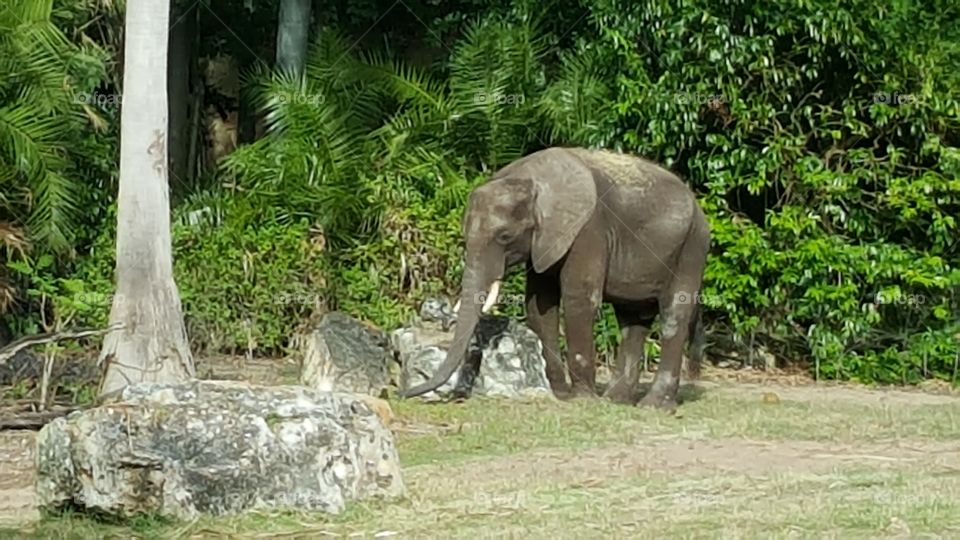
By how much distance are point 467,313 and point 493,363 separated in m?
0.90

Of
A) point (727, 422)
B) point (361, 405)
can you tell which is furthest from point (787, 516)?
point (727, 422)

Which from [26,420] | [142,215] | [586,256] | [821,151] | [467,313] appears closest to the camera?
[26,420]

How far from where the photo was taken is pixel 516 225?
13812 mm

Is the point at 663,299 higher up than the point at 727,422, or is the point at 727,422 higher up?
the point at 663,299

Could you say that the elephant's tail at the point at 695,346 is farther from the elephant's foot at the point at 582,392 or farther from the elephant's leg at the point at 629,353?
the elephant's foot at the point at 582,392

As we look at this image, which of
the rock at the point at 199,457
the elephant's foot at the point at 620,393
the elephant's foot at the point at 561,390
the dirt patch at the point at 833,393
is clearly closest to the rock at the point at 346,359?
the elephant's foot at the point at 561,390

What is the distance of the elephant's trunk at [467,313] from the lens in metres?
13.5

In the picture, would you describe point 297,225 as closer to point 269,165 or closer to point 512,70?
point 269,165

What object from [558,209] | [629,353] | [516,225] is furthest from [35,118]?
[629,353]

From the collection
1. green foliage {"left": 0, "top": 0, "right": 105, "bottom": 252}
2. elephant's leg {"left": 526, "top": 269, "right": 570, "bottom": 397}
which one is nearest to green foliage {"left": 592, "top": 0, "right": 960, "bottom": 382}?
elephant's leg {"left": 526, "top": 269, "right": 570, "bottom": 397}

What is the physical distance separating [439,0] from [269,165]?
570 cm

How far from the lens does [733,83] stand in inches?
698

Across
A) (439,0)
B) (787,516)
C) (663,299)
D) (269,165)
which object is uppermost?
(439,0)

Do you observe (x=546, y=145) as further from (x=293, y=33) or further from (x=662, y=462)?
(x=662, y=462)
